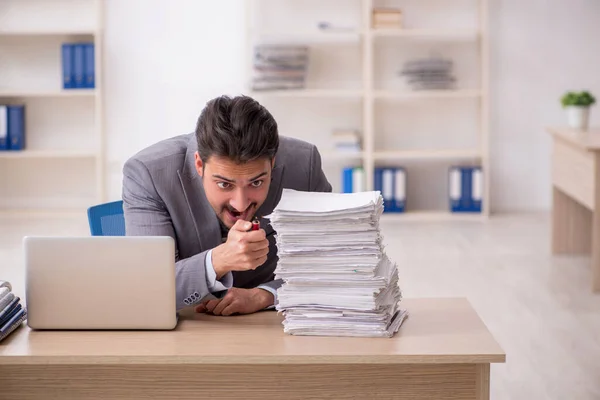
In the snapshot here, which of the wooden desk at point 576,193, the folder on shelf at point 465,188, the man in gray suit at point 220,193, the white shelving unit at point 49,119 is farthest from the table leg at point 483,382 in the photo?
the white shelving unit at point 49,119

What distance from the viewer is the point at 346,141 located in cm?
728

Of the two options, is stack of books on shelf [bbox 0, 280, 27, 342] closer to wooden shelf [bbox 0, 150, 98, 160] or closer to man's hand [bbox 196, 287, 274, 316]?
man's hand [bbox 196, 287, 274, 316]

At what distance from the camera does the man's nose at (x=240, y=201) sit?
2.36 meters

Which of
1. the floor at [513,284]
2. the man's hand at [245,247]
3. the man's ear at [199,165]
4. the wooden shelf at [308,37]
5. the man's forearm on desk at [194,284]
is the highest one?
the wooden shelf at [308,37]

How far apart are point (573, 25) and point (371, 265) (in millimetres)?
5791

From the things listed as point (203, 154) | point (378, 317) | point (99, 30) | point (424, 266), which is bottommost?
point (424, 266)

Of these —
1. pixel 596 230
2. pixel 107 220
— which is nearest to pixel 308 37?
pixel 596 230

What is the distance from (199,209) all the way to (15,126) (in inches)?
198

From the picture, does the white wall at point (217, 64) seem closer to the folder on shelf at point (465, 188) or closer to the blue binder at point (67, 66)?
the blue binder at point (67, 66)

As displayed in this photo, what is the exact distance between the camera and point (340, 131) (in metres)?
7.39

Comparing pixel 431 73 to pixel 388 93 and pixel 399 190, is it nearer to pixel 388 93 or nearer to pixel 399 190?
pixel 388 93

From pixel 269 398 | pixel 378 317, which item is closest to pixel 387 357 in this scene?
pixel 378 317

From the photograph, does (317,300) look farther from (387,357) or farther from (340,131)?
(340,131)

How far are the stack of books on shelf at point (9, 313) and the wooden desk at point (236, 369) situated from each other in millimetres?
51
